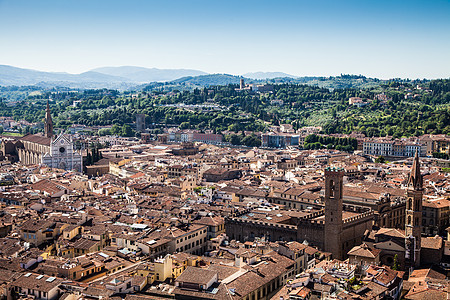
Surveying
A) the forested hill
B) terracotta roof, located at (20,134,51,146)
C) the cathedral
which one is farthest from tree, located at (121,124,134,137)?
the cathedral

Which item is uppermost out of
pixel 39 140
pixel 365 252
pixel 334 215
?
pixel 334 215

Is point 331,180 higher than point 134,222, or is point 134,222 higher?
point 331,180

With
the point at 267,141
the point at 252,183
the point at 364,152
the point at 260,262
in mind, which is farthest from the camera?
the point at 267,141

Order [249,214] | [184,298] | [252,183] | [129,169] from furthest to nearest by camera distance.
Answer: [129,169] → [252,183] → [249,214] → [184,298]

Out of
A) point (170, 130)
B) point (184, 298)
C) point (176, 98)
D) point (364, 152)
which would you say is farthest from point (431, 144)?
point (176, 98)

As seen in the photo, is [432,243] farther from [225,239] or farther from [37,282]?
[37,282]

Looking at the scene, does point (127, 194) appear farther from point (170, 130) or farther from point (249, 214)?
point (170, 130)

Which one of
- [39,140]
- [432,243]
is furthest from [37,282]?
[39,140]
